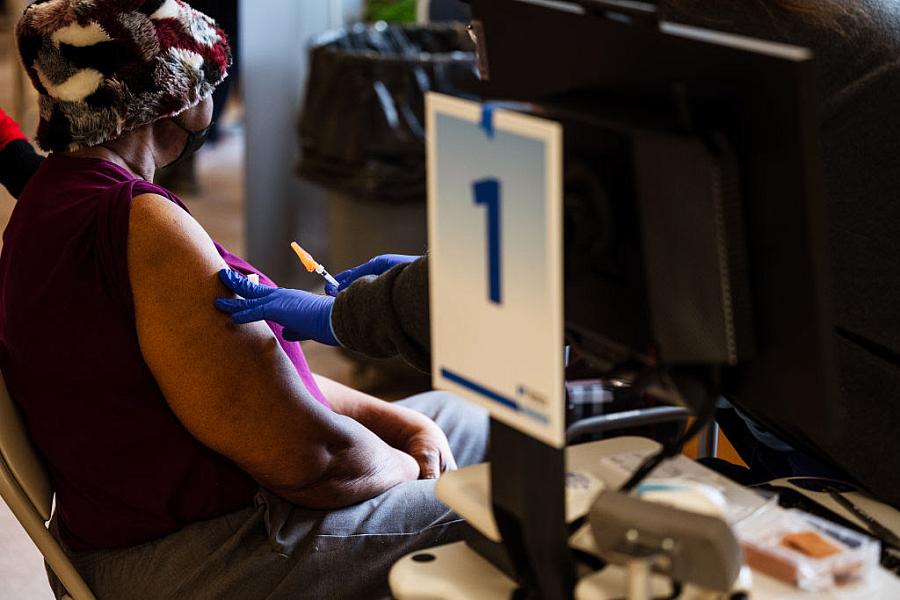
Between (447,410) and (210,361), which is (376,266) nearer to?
(210,361)

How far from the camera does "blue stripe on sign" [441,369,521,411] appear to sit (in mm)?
920

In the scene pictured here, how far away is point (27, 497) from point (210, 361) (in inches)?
11.6

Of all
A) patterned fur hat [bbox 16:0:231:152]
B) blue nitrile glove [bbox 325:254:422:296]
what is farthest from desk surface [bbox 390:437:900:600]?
patterned fur hat [bbox 16:0:231:152]

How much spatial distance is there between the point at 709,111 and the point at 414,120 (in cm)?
234

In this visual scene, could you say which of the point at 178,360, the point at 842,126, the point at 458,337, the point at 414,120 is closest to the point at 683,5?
the point at 842,126

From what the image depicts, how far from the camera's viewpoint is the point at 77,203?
1450mm

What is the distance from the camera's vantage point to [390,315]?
1180 millimetres

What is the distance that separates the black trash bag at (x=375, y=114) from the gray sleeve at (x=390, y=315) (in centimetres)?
198

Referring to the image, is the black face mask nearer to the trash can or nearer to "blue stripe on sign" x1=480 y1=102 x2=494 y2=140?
"blue stripe on sign" x1=480 y1=102 x2=494 y2=140

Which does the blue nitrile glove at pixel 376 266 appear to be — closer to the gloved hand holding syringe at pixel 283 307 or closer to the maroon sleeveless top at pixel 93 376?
the gloved hand holding syringe at pixel 283 307

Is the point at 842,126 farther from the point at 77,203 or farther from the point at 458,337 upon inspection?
the point at 77,203

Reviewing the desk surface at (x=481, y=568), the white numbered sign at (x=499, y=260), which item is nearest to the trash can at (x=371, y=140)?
the desk surface at (x=481, y=568)

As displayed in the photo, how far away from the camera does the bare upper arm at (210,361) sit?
140 cm

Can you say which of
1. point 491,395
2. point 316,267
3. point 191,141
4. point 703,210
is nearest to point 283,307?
point 316,267
